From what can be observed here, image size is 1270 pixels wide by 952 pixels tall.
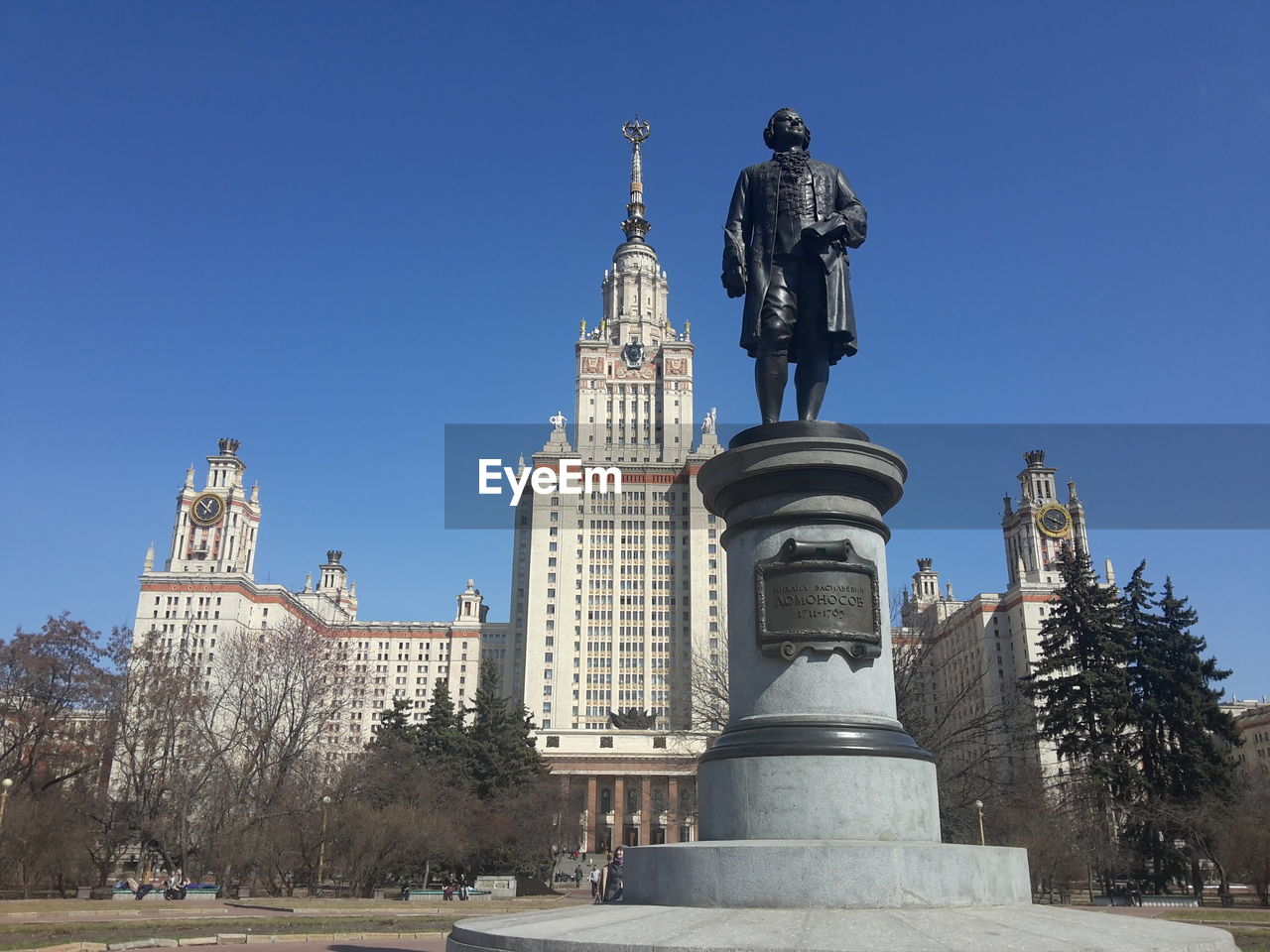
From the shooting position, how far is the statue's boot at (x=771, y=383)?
31.7 feet

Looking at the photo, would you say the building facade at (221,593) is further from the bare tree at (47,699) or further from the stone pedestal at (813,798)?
the stone pedestal at (813,798)

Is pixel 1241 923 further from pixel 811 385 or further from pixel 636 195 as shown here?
pixel 636 195

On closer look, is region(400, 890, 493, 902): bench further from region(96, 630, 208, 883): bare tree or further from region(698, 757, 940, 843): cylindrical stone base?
region(698, 757, 940, 843): cylindrical stone base

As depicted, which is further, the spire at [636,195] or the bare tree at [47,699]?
the spire at [636,195]

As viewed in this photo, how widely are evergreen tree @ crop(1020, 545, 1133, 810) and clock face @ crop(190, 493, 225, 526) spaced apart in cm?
9280

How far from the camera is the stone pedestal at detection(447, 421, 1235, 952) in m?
5.80

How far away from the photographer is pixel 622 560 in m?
108

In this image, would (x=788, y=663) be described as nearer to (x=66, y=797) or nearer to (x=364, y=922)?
(x=364, y=922)

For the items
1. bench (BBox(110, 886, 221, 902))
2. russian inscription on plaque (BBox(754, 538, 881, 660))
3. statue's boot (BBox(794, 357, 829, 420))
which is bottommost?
bench (BBox(110, 886, 221, 902))

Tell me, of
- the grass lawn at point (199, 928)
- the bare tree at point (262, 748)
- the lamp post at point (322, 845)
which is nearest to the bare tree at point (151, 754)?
the bare tree at point (262, 748)

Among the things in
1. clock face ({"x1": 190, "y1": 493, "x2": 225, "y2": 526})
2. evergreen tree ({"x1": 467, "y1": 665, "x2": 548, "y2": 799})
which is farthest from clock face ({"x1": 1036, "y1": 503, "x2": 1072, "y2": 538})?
clock face ({"x1": 190, "y1": 493, "x2": 225, "y2": 526})

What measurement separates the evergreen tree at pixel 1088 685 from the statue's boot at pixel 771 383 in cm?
3344

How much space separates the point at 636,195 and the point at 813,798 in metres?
125

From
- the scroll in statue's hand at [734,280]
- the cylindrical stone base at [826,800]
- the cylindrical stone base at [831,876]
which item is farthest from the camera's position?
the scroll in statue's hand at [734,280]
